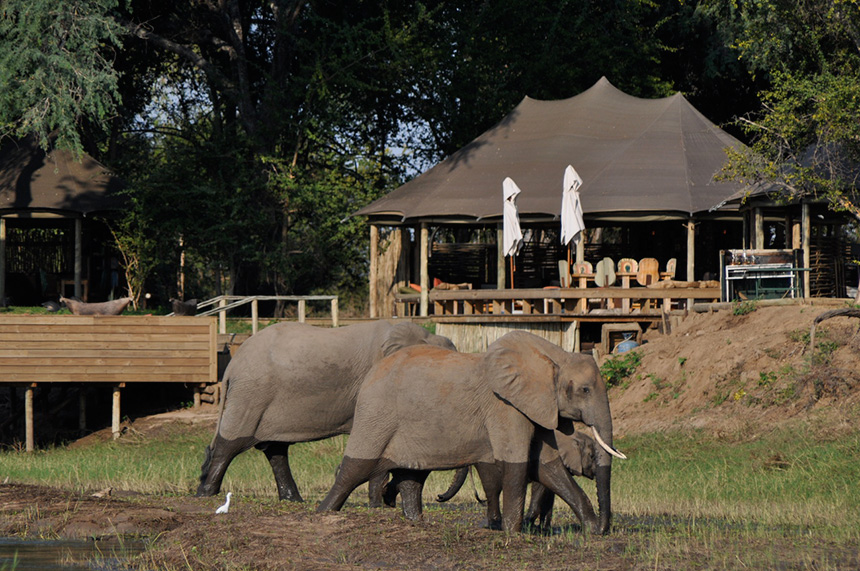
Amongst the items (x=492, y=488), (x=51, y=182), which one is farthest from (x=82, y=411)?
(x=492, y=488)

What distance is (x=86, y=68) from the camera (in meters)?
31.4

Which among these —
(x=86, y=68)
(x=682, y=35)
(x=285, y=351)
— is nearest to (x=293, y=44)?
(x=86, y=68)

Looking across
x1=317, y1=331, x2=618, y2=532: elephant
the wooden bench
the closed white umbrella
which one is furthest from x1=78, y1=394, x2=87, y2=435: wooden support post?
x1=317, y1=331, x2=618, y2=532: elephant

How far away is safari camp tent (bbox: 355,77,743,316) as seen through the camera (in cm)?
2891

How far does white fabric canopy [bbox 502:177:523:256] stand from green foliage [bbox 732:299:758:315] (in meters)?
6.05

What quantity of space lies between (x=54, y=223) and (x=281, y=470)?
23.2 meters

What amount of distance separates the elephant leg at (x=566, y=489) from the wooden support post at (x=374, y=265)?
2072cm

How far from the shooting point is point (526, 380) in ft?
38.4

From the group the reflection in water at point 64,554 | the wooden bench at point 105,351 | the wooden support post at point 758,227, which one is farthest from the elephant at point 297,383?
the wooden support post at point 758,227

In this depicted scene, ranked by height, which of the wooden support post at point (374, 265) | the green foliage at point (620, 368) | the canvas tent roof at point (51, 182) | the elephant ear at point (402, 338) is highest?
the canvas tent roof at point (51, 182)

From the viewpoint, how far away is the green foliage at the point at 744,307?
75.0 ft

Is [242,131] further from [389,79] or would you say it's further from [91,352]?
[91,352]

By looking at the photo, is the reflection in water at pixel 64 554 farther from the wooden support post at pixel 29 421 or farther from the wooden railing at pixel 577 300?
the wooden railing at pixel 577 300

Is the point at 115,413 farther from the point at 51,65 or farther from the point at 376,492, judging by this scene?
the point at 376,492
